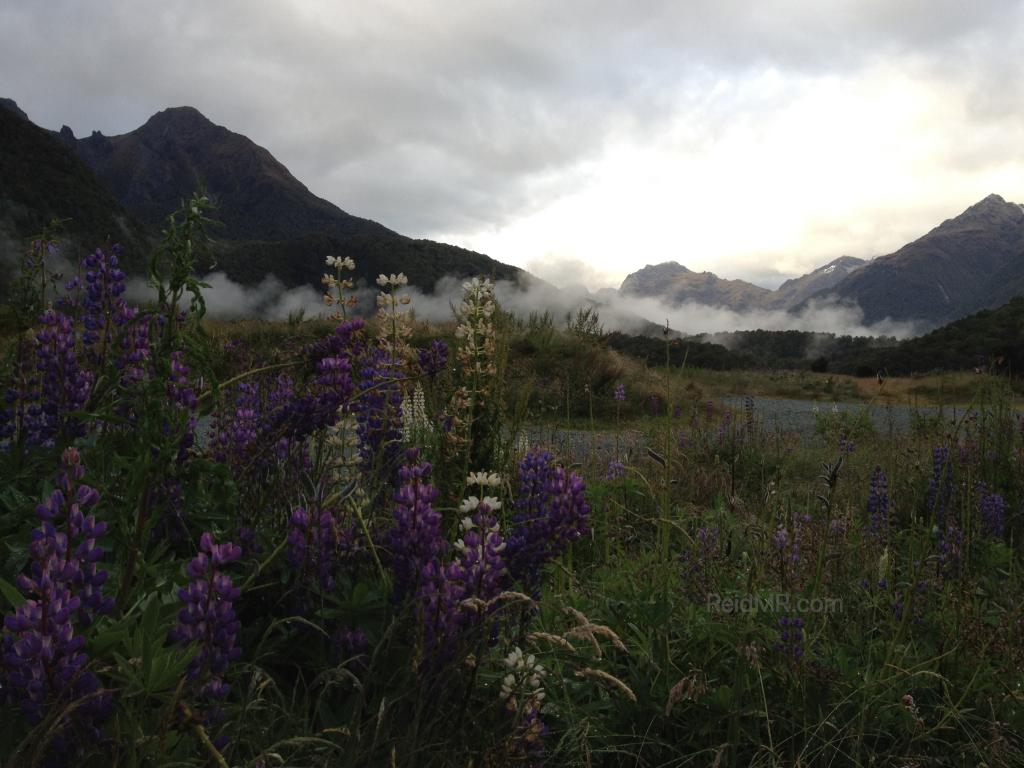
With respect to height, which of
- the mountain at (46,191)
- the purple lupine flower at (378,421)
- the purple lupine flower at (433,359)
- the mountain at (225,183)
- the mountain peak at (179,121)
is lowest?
the purple lupine flower at (378,421)

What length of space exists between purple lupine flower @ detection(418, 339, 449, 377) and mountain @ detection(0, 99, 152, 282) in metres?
71.3

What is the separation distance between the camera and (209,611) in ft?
3.91

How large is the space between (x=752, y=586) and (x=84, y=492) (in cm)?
194

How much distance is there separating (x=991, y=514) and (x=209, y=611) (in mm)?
4053

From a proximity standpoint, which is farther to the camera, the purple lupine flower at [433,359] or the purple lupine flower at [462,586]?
the purple lupine flower at [433,359]

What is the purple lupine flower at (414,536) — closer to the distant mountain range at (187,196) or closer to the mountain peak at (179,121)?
the distant mountain range at (187,196)

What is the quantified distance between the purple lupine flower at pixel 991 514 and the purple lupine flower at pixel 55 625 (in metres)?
4.14

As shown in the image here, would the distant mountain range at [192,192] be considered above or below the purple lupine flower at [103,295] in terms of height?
above

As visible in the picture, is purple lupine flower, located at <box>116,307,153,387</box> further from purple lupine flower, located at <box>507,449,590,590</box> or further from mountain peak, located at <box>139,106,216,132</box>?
mountain peak, located at <box>139,106,216,132</box>

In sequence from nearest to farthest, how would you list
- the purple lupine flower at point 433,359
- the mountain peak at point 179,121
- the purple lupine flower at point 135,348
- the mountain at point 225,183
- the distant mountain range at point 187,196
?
the purple lupine flower at point 135,348
the purple lupine flower at point 433,359
the distant mountain range at point 187,196
the mountain at point 225,183
the mountain peak at point 179,121

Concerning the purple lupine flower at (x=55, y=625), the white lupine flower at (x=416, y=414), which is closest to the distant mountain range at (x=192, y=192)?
the purple lupine flower at (x=55, y=625)

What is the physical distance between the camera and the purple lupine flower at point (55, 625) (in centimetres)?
102

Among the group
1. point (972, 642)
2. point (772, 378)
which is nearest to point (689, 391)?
point (772, 378)

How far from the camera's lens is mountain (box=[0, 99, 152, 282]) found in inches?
2485
